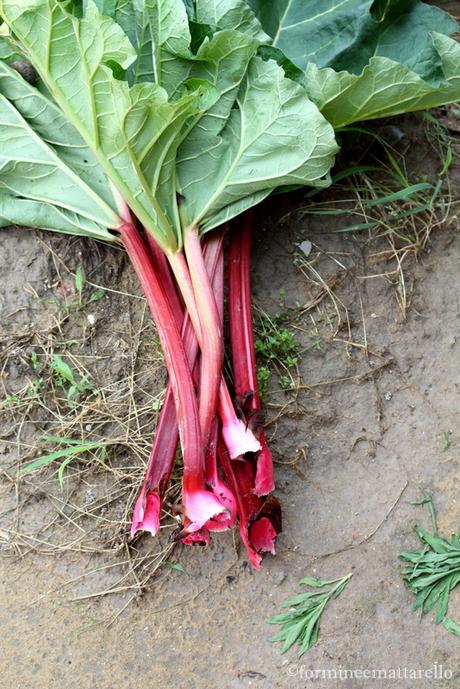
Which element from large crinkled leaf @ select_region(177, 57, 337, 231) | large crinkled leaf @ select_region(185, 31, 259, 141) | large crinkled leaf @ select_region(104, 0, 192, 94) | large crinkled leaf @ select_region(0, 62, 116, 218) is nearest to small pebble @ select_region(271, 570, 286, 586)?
large crinkled leaf @ select_region(177, 57, 337, 231)

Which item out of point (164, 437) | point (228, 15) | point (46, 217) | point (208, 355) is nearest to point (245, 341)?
point (208, 355)

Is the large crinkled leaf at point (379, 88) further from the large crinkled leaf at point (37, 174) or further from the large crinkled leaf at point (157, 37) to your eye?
the large crinkled leaf at point (37, 174)

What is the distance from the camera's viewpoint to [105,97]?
190cm

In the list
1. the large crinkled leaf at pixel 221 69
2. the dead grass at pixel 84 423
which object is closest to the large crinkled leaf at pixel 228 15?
the large crinkled leaf at pixel 221 69

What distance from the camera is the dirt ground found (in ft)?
7.13

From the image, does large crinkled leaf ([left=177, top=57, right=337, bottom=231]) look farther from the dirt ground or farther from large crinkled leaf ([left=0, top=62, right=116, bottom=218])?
the dirt ground

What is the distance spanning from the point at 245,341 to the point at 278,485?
470 mm

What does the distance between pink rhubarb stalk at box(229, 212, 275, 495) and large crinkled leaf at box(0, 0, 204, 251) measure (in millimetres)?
359

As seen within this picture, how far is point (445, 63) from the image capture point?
6.78 ft

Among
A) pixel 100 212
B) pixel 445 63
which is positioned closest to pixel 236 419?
pixel 100 212

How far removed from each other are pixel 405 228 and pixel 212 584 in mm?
1355

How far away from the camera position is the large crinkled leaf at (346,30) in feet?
7.30

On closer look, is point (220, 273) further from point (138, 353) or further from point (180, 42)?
point (180, 42)

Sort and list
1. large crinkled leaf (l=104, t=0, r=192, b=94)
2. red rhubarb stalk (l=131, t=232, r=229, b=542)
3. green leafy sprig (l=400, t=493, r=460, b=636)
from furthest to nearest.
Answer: green leafy sprig (l=400, t=493, r=460, b=636) < red rhubarb stalk (l=131, t=232, r=229, b=542) < large crinkled leaf (l=104, t=0, r=192, b=94)
